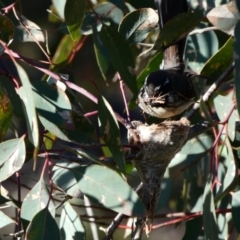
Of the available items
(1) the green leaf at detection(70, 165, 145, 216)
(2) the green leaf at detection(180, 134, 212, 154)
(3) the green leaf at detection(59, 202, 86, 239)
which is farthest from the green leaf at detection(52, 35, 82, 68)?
(1) the green leaf at detection(70, 165, 145, 216)

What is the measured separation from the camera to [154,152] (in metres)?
1.85

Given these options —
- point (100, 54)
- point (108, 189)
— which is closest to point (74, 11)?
point (100, 54)

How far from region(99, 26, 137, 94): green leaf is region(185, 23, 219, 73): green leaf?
0.52 m

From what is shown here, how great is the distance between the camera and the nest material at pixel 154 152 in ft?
5.95

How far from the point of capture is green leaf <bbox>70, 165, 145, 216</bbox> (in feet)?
4.80

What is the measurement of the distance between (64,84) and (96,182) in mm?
276

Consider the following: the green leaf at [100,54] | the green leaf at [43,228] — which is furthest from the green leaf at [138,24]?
the green leaf at [43,228]

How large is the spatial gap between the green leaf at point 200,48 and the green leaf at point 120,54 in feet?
1.70

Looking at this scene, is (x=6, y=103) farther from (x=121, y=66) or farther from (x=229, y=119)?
(x=229, y=119)

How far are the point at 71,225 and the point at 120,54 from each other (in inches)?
19.8

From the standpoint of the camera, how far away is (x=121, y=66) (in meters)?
1.70

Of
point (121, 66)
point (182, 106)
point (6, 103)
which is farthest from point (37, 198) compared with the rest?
point (182, 106)

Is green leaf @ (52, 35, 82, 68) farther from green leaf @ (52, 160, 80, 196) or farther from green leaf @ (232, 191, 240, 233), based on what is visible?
green leaf @ (232, 191, 240, 233)

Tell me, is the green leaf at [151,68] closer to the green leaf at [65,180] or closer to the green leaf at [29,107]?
the green leaf at [65,180]
